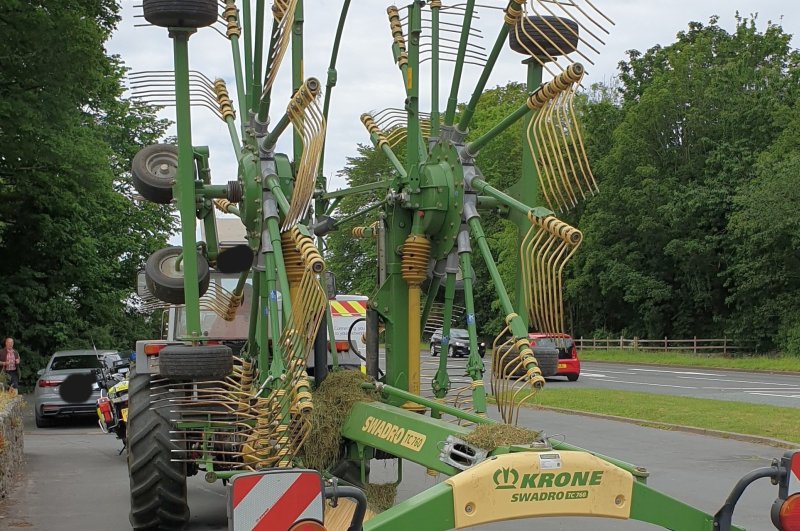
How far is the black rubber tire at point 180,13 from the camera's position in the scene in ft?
24.8

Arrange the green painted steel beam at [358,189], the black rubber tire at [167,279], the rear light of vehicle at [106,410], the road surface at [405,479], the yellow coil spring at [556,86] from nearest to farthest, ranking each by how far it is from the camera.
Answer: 1. the yellow coil spring at [556,86]
2. the black rubber tire at [167,279]
3. the green painted steel beam at [358,189]
4. the road surface at [405,479]
5. the rear light of vehicle at [106,410]

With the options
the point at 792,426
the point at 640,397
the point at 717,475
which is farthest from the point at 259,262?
the point at 640,397

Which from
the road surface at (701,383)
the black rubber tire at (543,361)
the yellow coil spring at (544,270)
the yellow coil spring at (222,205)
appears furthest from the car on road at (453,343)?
the road surface at (701,383)

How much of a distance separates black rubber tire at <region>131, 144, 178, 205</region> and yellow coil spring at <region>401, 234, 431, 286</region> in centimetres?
178

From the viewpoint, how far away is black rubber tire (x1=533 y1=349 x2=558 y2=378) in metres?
6.90

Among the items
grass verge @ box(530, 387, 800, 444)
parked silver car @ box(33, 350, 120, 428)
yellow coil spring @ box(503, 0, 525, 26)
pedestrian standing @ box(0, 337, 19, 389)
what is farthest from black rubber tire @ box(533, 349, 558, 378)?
pedestrian standing @ box(0, 337, 19, 389)

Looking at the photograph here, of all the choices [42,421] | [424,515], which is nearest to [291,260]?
[424,515]

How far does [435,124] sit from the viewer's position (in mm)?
8555

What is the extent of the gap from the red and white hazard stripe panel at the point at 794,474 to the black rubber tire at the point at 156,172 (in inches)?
190

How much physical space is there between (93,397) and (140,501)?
1580 centimetres

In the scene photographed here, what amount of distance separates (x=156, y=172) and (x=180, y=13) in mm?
1473

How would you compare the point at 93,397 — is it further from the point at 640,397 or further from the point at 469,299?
the point at 469,299

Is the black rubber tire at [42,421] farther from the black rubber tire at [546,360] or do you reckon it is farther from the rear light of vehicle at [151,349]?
the black rubber tire at [546,360]

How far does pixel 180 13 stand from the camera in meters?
7.57
